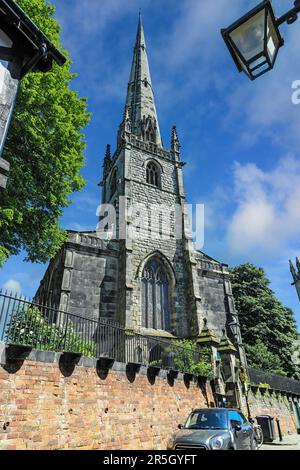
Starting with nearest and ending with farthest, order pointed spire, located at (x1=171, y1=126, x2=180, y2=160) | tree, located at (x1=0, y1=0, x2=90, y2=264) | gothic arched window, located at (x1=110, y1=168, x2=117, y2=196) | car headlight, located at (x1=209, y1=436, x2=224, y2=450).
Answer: car headlight, located at (x1=209, y1=436, x2=224, y2=450) < tree, located at (x1=0, y1=0, x2=90, y2=264) < gothic arched window, located at (x1=110, y1=168, x2=117, y2=196) < pointed spire, located at (x1=171, y1=126, x2=180, y2=160)

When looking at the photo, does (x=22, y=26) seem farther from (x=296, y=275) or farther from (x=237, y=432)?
(x=296, y=275)

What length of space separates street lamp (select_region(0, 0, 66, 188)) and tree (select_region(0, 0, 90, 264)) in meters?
2.92

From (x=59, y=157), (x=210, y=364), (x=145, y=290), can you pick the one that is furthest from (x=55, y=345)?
(x=145, y=290)

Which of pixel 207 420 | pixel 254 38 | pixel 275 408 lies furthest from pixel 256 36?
pixel 275 408

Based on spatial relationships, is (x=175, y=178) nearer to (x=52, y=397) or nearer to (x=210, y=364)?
(x=210, y=364)

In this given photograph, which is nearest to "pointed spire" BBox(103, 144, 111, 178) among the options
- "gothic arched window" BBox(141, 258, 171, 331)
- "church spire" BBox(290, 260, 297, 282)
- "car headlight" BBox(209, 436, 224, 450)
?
"gothic arched window" BBox(141, 258, 171, 331)

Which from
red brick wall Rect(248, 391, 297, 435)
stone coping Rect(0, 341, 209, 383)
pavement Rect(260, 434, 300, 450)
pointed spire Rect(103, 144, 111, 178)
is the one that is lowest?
pavement Rect(260, 434, 300, 450)

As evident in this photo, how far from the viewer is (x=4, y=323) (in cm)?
627

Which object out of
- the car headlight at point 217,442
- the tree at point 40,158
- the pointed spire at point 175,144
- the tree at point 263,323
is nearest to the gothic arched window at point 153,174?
the pointed spire at point 175,144

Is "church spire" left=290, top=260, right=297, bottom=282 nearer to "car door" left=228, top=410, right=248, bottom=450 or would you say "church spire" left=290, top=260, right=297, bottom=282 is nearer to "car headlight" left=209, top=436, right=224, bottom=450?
"car door" left=228, top=410, right=248, bottom=450

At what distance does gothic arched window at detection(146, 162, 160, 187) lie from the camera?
25.1 m

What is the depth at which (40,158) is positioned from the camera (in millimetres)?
10398

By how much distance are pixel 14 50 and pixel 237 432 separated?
32.0 feet

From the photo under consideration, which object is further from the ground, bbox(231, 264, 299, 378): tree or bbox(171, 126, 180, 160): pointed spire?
bbox(171, 126, 180, 160): pointed spire
